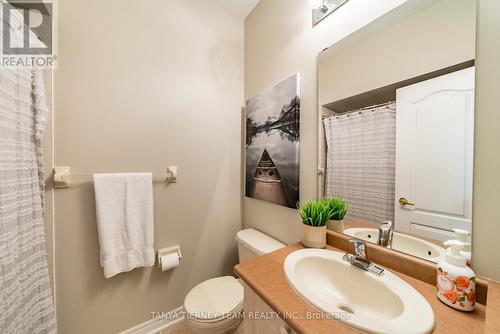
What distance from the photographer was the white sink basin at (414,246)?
67 centimetres

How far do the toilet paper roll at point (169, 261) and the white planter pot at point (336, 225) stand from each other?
3.38ft

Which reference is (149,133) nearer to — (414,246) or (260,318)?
(260,318)

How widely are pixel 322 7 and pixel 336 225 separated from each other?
1196mm

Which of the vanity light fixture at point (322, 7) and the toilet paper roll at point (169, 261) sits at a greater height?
the vanity light fixture at point (322, 7)

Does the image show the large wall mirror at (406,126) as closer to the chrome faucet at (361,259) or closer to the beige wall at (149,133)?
the chrome faucet at (361,259)

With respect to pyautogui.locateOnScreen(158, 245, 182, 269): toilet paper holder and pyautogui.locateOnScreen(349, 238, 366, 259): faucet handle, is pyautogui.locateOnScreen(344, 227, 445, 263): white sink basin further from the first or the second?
pyautogui.locateOnScreen(158, 245, 182, 269): toilet paper holder

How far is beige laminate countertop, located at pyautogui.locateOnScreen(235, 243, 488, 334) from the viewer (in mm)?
465

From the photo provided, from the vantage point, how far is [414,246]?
28.6 inches

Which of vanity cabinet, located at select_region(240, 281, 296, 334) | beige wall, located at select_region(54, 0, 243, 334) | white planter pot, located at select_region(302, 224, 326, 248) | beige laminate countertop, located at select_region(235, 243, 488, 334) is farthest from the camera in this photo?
beige wall, located at select_region(54, 0, 243, 334)

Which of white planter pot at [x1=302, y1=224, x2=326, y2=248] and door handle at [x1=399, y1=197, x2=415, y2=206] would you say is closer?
door handle at [x1=399, y1=197, x2=415, y2=206]

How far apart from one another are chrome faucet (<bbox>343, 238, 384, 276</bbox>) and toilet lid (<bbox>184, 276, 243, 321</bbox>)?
28.3 inches

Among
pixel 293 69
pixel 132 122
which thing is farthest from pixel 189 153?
pixel 293 69

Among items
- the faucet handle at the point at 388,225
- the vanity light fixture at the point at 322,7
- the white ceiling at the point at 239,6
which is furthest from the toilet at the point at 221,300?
the white ceiling at the point at 239,6

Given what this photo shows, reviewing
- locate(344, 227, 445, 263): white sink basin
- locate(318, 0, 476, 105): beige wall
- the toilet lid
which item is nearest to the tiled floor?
the toilet lid
